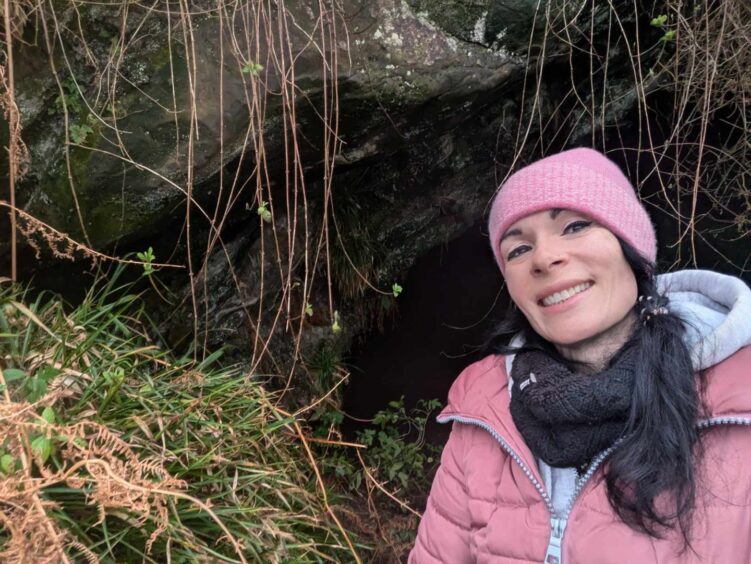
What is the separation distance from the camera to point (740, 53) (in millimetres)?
2670

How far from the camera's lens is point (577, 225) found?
5.72ft

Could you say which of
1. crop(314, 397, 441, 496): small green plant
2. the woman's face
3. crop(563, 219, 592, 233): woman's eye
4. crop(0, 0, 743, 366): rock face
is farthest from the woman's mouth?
crop(314, 397, 441, 496): small green plant

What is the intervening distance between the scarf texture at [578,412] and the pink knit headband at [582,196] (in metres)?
0.40

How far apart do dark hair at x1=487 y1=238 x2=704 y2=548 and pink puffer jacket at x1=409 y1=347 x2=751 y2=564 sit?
0.11 feet

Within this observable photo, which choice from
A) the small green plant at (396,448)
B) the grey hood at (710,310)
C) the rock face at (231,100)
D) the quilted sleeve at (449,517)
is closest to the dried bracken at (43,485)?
the rock face at (231,100)

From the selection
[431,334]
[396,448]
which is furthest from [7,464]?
[431,334]

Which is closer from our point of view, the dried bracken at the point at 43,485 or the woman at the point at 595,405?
the dried bracken at the point at 43,485

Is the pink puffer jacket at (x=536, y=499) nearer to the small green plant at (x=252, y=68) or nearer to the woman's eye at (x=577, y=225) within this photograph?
the woman's eye at (x=577, y=225)

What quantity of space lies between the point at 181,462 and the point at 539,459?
109 cm

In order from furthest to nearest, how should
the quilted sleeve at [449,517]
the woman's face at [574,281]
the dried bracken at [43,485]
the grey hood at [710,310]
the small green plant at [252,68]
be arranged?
the small green plant at [252,68] < the quilted sleeve at [449,517] < the woman's face at [574,281] < the grey hood at [710,310] < the dried bracken at [43,485]

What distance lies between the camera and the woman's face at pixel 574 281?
1655 mm

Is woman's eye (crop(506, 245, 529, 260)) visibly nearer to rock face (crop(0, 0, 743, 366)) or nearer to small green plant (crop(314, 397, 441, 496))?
rock face (crop(0, 0, 743, 366))

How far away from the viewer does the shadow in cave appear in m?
4.10

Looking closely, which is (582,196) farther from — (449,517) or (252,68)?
(252,68)
